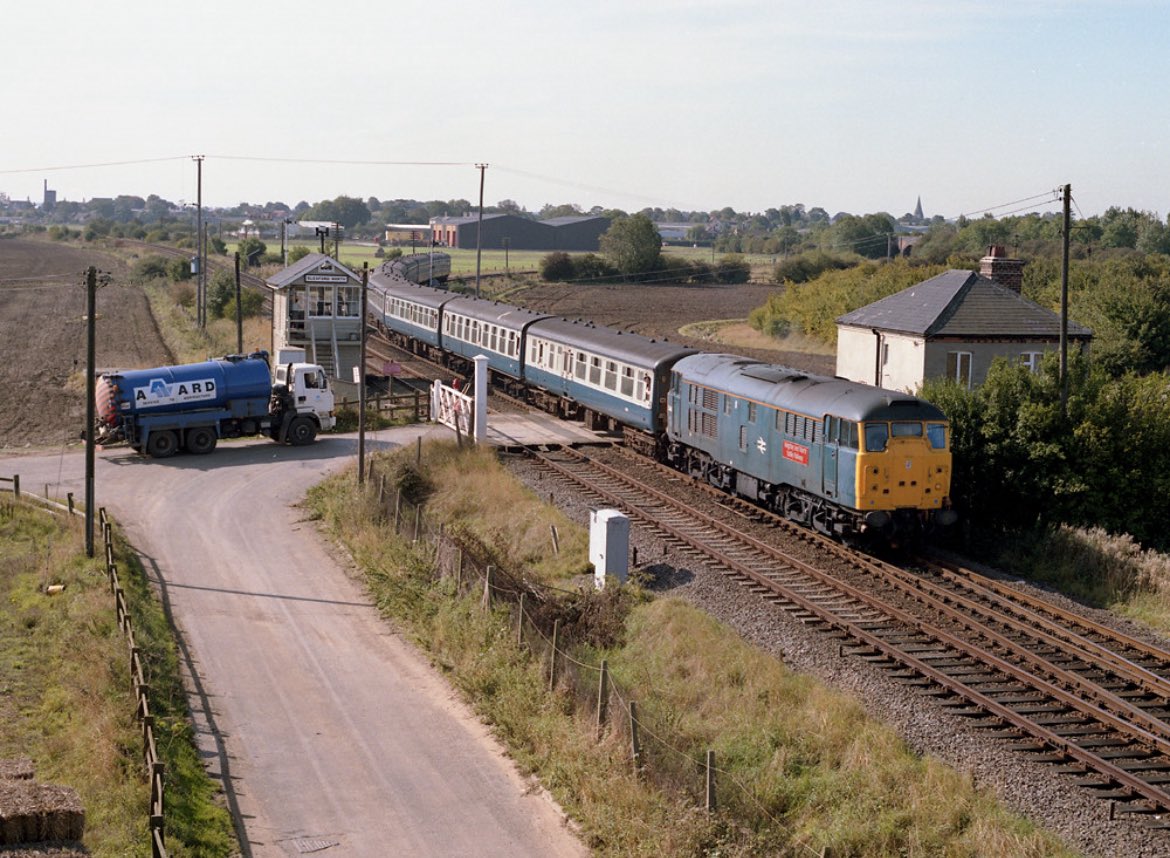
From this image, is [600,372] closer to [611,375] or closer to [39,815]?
[611,375]

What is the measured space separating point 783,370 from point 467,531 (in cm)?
764

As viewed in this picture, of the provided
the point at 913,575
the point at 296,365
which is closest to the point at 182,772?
the point at 913,575

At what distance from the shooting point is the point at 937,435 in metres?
24.3

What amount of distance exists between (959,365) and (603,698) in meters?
24.5

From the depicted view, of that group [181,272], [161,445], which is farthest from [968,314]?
[181,272]

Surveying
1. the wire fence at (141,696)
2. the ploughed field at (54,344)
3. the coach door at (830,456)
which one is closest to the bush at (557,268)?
the ploughed field at (54,344)

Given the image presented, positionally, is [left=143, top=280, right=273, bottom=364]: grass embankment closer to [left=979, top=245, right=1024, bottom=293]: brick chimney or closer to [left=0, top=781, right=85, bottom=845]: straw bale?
[left=979, top=245, right=1024, bottom=293]: brick chimney

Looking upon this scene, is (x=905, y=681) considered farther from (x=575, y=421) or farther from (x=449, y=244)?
(x=449, y=244)

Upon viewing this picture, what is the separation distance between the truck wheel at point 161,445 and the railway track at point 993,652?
15.7m

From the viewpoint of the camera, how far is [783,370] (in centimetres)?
2802

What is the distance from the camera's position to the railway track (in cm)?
1570

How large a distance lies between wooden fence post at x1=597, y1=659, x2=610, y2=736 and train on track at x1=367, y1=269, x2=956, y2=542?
832 centimetres

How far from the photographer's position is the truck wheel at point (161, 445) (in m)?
35.7

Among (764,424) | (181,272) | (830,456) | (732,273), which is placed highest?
(732,273)
